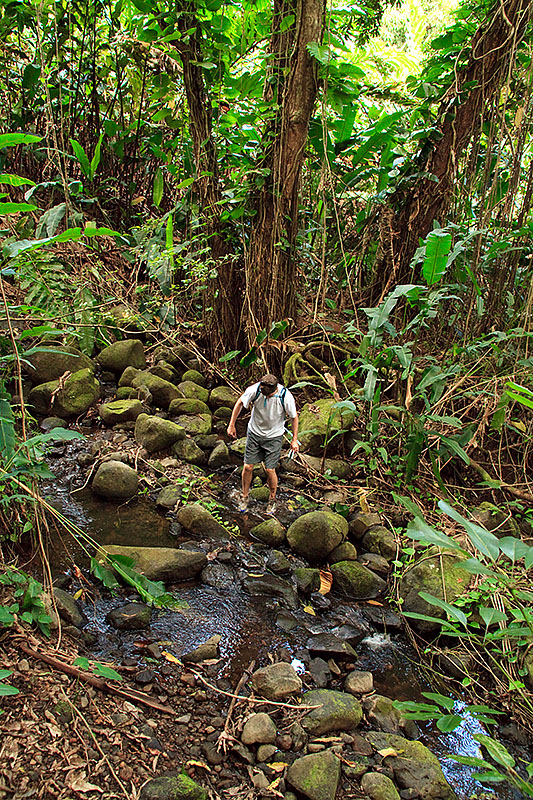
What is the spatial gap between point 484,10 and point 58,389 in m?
4.56

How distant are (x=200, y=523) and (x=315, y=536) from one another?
0.78 m

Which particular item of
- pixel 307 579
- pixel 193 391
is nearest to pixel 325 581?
pixel 307 579

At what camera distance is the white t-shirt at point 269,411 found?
367cm

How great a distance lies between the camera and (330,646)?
101 inches

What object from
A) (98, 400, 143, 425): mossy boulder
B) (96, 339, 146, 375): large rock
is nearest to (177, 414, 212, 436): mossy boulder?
(98, 400, 143, 425): mossy boulder

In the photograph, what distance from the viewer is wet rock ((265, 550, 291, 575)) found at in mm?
3107

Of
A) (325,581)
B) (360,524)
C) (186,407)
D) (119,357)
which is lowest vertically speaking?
(325,581)

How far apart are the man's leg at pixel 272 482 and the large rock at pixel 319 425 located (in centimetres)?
60

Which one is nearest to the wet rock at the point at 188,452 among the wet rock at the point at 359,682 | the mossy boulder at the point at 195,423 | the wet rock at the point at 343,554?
the mossy boulder at the point at 195,423

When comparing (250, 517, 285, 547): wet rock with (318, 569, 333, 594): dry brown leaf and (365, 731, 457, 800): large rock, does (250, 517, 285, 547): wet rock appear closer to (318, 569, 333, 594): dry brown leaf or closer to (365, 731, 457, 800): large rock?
(318, 569, 333, 594): dry brown leaf

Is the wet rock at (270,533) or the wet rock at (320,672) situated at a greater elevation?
the wet rock at (270,533)

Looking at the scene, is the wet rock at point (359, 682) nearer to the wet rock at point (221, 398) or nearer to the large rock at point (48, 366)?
the wet rock at point (221, 398)

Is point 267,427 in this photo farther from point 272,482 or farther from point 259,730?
point 259,730

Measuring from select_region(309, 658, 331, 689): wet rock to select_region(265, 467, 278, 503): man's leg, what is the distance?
145cm
